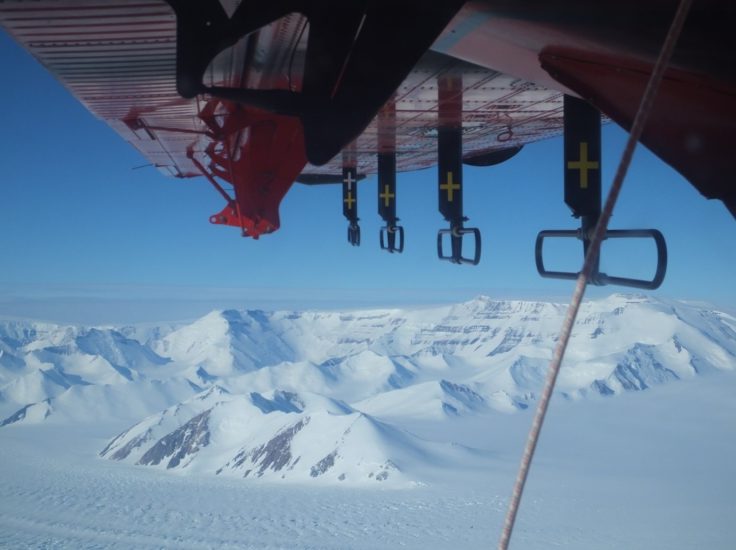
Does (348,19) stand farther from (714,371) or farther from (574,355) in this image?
(574,355)

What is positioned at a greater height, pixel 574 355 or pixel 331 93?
pixel 331 93

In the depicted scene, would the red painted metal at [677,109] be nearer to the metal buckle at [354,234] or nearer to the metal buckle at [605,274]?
the metal buckle at [605,274]

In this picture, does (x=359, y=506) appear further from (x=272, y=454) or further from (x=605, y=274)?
(x=605, y=274)

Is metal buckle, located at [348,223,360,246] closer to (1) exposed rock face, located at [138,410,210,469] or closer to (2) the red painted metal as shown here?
(2) the red painted metal

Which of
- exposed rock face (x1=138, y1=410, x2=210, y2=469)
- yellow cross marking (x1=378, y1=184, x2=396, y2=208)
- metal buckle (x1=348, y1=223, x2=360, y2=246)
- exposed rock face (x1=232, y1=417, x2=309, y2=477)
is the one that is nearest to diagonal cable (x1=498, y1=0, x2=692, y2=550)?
yellow cross marking (x1=378, y1=184, x2=396, y2=208)

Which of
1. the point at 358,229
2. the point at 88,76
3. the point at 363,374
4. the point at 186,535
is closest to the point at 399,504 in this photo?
the point at 186,535

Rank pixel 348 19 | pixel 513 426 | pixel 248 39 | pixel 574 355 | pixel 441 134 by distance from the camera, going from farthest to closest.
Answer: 1. pixel 574 355
2. pixel 513 426
3. pixel 441 134
4. pixel 248 39
5. pixel 348 19
